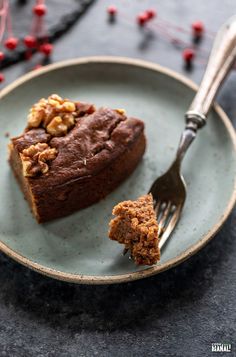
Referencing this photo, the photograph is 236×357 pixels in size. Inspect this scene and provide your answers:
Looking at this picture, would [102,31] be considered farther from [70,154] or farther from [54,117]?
[70,154]

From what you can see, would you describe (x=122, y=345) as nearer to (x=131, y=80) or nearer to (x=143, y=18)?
(x=131, y=80)

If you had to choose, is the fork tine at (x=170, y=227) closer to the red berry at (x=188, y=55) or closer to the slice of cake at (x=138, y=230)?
the slice of cake at (x=138, y=230)

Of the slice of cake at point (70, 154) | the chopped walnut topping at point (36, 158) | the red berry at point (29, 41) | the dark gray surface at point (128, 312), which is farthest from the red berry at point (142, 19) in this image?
the dark gray surface at point (128, 312)

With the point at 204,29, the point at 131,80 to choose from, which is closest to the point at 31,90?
the point at 131,80

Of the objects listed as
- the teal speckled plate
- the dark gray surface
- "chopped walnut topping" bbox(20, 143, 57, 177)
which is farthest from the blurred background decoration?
the dark gray surface

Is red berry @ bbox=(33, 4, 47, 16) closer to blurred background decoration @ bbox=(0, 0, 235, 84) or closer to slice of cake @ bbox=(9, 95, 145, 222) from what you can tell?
blurred background decoration @ bbox=(0, 0, 235, 84)

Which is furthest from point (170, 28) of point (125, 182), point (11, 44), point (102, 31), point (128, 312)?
point (128, 312)
